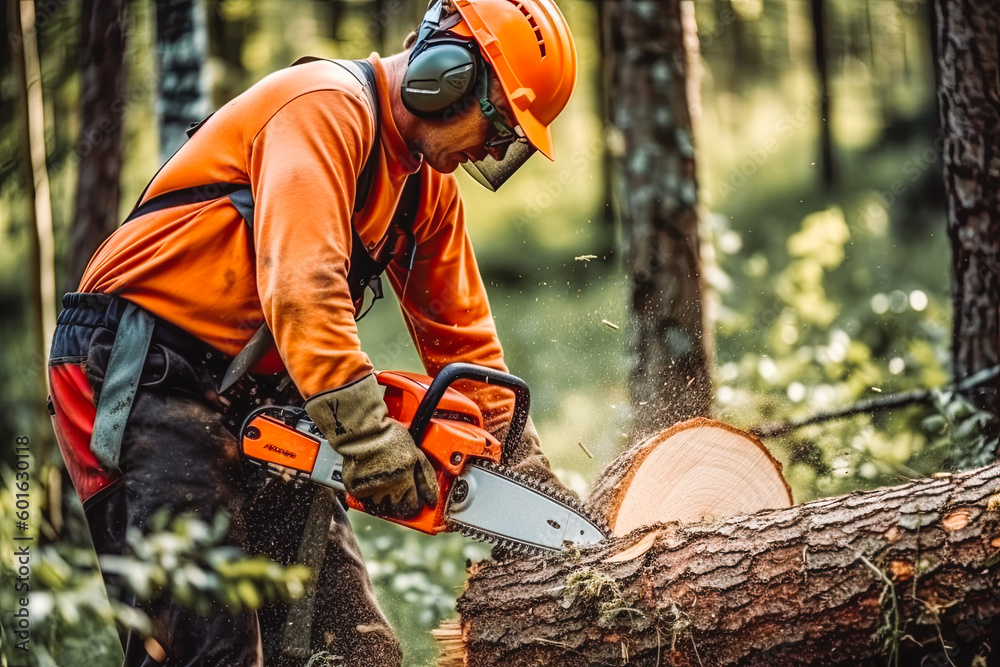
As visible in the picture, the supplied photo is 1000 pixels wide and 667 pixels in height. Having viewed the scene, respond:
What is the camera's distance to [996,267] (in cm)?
377

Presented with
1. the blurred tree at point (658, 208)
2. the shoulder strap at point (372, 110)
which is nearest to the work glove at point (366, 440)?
the shoulder strap at point (372, 110)

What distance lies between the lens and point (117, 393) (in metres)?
2.24

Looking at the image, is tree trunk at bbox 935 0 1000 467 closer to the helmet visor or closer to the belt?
the helmet visor

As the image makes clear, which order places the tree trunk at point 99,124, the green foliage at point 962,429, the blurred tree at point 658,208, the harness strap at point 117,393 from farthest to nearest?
the tree trunk at point 99,124, the blurred tree at point 658,208, the green foliage at point 962,429, the harness strap at point 117,393

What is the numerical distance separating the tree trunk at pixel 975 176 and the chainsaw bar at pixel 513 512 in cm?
233

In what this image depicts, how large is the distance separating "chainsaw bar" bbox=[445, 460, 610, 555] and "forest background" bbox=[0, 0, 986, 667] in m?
0.78

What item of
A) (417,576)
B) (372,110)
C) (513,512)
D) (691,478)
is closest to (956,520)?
(691,478)

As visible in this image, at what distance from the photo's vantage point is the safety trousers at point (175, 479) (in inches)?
86.6

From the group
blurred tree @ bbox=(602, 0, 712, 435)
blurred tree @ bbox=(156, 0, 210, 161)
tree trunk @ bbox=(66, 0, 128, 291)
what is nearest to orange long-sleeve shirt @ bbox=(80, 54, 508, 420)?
blurred tree @ bbox=(602, 0, 712, 435)

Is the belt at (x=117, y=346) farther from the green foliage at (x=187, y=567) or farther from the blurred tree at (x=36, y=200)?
Answer: the blurred tree at (x=36, y=200)

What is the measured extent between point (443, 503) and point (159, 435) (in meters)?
0.76

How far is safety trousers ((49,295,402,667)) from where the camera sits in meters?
2.20

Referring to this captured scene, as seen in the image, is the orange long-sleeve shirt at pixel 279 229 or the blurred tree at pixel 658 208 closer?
the orange long-sleeve shirt at pixel 279 229

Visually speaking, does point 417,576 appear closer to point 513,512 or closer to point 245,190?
point 513,512
